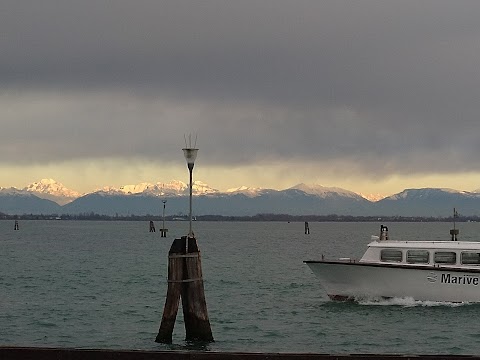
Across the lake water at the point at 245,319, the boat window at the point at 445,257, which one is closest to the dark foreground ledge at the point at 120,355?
the lake water at the point at 245,319

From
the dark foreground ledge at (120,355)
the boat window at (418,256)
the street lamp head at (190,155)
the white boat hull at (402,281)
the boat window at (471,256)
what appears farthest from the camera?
the boat window at (418,256)

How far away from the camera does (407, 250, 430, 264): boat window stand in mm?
36500

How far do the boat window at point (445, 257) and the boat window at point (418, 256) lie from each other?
399 mm

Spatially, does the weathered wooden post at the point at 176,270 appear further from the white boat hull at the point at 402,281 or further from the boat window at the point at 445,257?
the boat window at the point at 445,257

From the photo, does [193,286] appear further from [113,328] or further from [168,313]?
[113,328]

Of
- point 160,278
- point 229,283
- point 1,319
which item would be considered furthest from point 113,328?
point 160,278

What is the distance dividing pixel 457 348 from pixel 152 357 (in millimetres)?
15301

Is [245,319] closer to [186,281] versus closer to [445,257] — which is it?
[445,257]

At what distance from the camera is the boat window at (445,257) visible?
36.3 m

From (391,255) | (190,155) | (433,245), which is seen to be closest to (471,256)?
(433,245)

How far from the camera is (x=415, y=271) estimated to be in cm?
3616

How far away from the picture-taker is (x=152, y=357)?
57.8 ft

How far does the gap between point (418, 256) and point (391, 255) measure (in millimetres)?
1085

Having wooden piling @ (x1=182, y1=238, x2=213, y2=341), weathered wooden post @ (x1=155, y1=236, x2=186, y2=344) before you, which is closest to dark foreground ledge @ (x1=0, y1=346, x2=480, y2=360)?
weathered wooden post @ (x1=155, y1=236, x2=186, y2=344)
